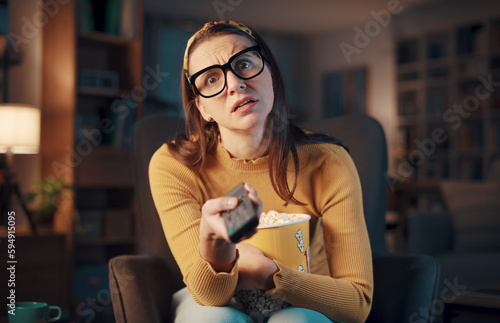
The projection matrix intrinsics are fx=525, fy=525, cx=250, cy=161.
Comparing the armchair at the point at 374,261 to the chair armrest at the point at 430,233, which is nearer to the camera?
the armchair at the point at 374,261

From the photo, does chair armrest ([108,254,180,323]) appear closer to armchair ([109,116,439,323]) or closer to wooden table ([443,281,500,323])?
armchair ([109,116,439,323])

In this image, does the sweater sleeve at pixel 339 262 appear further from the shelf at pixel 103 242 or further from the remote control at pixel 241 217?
the shelf at pixel 103 242

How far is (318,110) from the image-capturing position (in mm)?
7199

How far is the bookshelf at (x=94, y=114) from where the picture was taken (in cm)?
318

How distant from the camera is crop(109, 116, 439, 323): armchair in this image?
1175 mm

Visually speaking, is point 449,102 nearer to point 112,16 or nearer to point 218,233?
point 112,16

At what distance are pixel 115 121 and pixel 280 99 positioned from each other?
2.35m

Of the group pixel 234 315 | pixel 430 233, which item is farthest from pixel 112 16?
pixel 234 315

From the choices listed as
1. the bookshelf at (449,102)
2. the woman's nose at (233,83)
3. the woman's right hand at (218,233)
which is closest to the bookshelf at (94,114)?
the woman's nose at (233,83)

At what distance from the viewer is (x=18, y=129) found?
2.74 m

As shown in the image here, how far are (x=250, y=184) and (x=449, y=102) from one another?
495 centimetres

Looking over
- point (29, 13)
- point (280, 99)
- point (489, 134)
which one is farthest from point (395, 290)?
point (489, 134)

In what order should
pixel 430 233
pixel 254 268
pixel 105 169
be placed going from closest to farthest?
pixel 254 268
pixel 430 233
pixel 105 169

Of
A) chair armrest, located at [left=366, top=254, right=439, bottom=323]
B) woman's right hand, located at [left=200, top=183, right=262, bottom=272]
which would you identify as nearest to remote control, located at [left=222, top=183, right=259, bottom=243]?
woman's right hand, located at [left=200, top=183, right=262, bottom=272]
